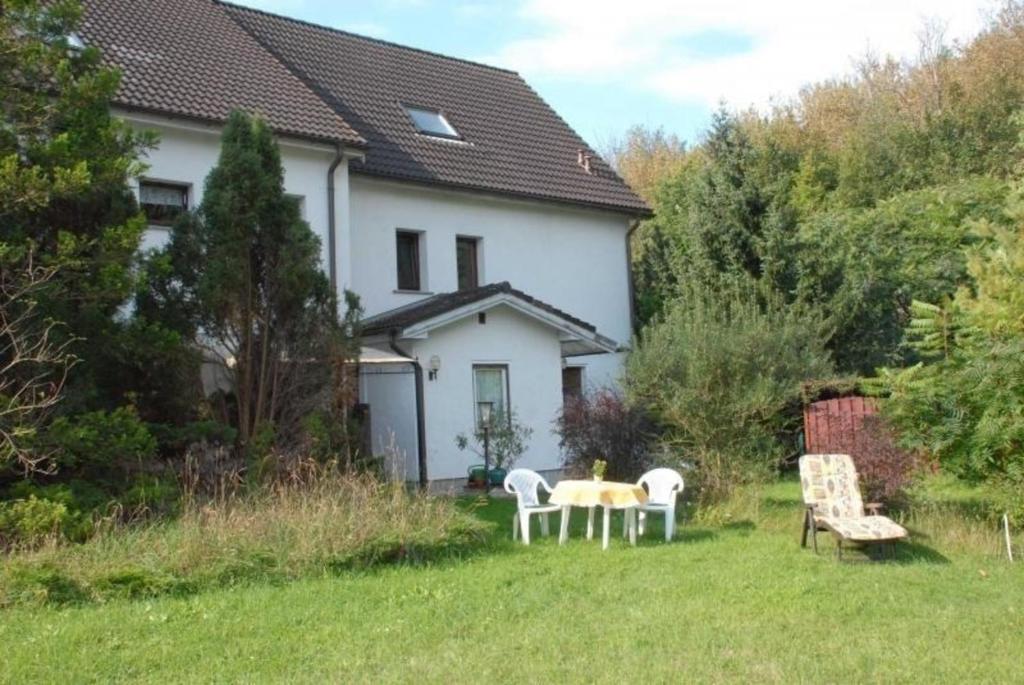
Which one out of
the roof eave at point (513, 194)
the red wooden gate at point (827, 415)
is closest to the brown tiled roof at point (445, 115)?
the roof eave at point (513, 194)

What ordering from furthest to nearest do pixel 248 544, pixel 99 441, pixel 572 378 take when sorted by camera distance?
pixel 572 378 < pixel 99 441 < pixel 248 544

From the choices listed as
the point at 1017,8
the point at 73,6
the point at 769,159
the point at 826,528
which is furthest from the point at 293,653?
the point at 1017,8

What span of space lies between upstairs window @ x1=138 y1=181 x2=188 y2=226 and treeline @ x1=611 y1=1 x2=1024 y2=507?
24.9 feet

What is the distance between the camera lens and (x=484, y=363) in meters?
18.9

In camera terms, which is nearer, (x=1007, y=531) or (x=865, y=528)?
(x=865, y=528)

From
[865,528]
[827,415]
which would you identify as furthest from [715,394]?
[827,415]

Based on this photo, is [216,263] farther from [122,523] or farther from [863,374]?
[863,374]

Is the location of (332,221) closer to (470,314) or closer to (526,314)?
(470,314)

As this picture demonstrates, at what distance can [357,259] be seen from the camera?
1941 cm

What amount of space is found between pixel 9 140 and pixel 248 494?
424 centimetres

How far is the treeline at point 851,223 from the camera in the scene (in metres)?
14.1

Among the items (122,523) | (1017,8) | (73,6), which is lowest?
(122,523)

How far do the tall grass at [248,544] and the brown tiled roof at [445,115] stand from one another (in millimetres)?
10203

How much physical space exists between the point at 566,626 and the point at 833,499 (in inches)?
205
